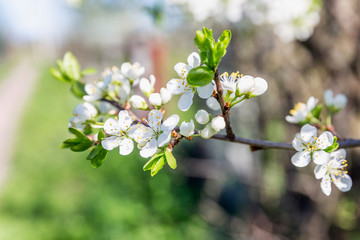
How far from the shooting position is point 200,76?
0.65 m

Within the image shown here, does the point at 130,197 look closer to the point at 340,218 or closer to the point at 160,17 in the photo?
the point at 340,218

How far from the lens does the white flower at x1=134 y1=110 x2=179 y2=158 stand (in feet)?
2.48

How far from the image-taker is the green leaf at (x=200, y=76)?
2.12 ft

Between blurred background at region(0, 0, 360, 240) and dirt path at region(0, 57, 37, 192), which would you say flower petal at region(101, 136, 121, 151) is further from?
dirt path at region(0, 57, 37, 192)

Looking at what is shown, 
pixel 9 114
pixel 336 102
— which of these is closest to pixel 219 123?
pixel 336 102

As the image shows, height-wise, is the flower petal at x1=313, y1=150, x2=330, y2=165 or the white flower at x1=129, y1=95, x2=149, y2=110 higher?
the white flower at x1=129, y1=95, x2=149, y2=110

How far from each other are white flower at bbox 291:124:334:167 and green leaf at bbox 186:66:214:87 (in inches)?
12.4

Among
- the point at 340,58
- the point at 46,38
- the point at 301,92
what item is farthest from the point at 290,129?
the point at 46,38

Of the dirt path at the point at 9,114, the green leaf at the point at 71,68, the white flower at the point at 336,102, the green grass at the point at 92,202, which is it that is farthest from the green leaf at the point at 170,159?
the dirt path at the point at 9,114

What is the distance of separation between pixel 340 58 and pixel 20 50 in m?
45.2

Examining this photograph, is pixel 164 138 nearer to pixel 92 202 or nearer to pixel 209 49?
pixel 209 49

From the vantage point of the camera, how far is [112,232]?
344cm

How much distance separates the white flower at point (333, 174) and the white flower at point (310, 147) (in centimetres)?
3

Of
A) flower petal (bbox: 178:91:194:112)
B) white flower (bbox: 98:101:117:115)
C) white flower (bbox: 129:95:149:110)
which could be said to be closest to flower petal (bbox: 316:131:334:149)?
flower petal (bbox: 178:91:194:112)
